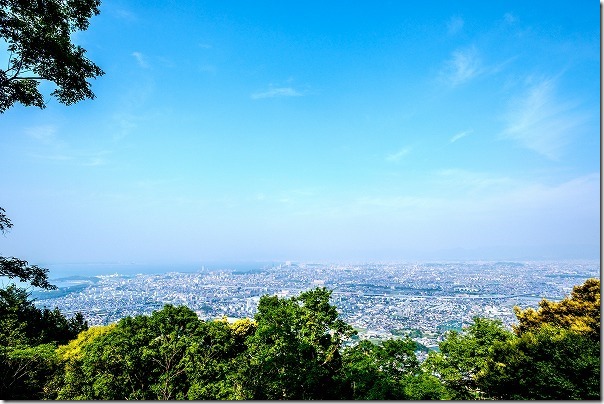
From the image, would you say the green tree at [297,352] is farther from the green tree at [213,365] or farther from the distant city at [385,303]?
the distant city at [385,303]

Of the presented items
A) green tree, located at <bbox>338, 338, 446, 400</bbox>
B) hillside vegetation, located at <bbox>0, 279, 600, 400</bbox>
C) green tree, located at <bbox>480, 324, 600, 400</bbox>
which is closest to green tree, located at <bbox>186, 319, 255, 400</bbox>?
hillside vegetation, located at <bbox>0, 279, 600, 400</bbox>

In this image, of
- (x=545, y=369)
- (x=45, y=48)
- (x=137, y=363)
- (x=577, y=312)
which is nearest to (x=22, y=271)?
(x=45, y=48)

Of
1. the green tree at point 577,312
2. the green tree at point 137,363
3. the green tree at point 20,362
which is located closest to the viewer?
the green tree at point 20,362

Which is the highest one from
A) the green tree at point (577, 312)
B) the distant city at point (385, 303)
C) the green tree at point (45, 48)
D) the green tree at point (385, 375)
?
the green tree at point (45, 48)

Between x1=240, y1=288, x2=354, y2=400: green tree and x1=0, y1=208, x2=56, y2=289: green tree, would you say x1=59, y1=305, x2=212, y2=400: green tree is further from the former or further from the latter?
x1=0, y1=208, x2=56, y2=289: green tree

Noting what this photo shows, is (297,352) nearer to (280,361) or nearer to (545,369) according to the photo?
(280,361)

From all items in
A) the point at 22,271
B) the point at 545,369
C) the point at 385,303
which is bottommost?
the point at 385,303

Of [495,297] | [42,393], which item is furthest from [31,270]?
[495,297]

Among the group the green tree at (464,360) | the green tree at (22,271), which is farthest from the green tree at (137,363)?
the green tree at (464,360)

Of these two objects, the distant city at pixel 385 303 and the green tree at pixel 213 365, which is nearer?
the green tree at pixel 213 365
